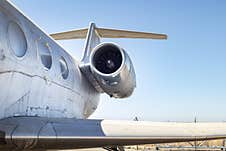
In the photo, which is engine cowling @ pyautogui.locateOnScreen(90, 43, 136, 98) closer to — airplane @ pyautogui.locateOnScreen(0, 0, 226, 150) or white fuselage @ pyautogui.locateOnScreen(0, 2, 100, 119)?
white fuselage @ pyautogui.locateOnScreen(0, 2, 100, 119)

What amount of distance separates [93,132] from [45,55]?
2.16m

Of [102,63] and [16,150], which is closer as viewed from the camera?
[16,150]

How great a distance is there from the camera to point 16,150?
4039 millimetres

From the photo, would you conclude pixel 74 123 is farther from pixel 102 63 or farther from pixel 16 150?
pixel 102 63

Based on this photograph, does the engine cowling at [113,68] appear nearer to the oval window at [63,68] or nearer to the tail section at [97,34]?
the oval window at [63,68]

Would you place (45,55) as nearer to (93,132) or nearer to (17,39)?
(17,39)

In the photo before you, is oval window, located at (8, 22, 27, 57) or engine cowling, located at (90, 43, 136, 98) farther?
engine cowling, located at (90, 43, 136, 98)

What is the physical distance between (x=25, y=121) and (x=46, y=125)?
32 centimetres

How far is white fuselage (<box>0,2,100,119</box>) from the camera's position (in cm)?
398

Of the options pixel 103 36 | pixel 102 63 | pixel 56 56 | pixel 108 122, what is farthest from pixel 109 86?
pixel 103 36

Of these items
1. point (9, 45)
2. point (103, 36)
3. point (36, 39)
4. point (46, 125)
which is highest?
point (103, 36)

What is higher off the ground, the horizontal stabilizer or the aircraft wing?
the horizontal stabilizer

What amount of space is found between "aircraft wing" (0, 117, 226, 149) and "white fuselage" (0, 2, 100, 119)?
1.44 ft

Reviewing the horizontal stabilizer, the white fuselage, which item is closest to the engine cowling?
the white fuselage
